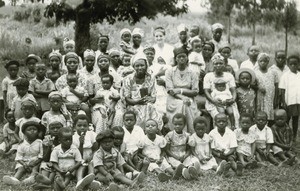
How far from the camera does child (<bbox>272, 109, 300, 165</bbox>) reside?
6.84 metres

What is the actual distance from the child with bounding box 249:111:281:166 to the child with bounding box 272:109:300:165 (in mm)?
129

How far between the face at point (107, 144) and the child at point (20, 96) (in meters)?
1.64

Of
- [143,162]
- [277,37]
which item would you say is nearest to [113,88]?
[143,162]

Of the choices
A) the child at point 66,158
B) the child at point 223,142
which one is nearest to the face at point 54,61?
the child at point 66,158

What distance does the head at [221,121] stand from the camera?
258 inches

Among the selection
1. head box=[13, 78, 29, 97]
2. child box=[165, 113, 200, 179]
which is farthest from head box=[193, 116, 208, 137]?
head box=[13, 78, 29, 97]

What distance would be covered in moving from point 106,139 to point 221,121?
1.88 m

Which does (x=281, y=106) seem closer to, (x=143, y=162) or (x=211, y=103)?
(x=211, y=103)

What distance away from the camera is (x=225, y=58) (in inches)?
301

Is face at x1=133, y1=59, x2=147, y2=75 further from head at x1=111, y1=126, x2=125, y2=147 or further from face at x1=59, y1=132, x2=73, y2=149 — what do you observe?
face at x1=59, y1=132, x2=73, y2=149

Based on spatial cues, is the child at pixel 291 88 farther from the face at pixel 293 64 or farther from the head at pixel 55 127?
the head at pixel 55 127

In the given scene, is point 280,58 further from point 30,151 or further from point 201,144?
point 30,151

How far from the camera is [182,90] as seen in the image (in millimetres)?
6980

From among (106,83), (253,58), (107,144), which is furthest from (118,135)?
(253,58)
